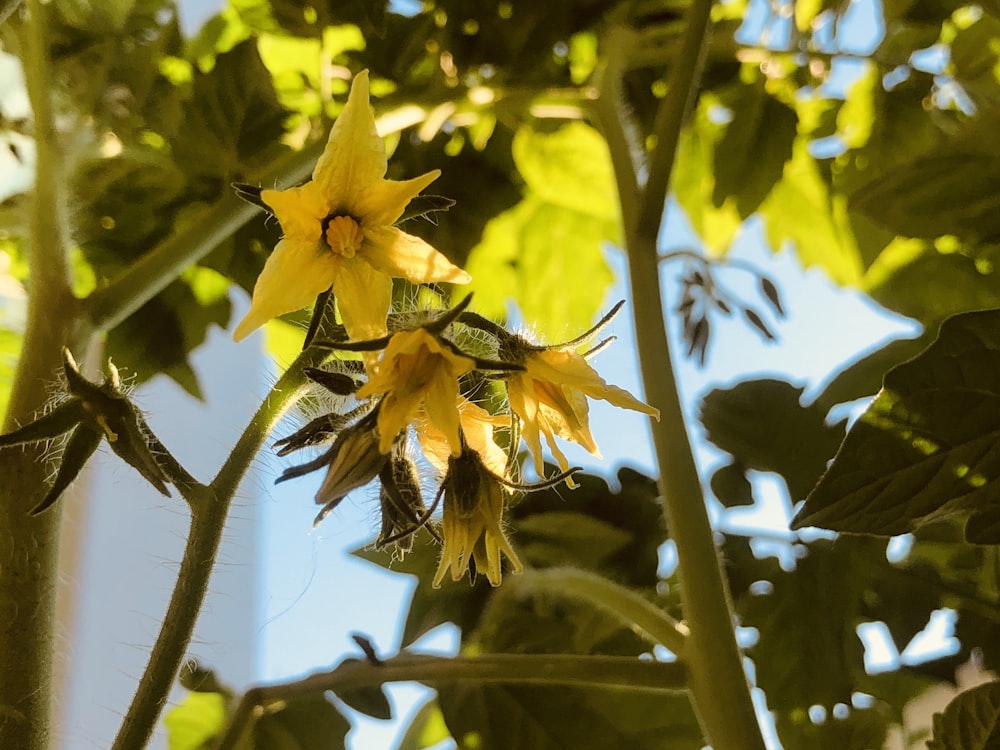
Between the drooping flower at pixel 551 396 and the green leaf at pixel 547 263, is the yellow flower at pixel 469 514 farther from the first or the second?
the green leaf at pixel 547 263

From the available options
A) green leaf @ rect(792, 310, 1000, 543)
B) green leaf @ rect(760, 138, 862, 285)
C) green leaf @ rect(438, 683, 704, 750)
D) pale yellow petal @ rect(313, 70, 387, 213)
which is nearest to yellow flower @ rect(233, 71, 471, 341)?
pale yellow petal @ rect(313, 70, 387, 213)

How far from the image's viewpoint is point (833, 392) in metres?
0.62

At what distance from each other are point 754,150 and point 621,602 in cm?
40

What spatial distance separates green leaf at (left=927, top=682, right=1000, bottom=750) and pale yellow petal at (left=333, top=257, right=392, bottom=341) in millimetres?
293

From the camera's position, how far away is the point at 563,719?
1.62 feet

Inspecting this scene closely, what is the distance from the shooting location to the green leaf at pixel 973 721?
368 mm

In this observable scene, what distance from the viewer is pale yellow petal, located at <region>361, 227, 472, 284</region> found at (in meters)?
0.31

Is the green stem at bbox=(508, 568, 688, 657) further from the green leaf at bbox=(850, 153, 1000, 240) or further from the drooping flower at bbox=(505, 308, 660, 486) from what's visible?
the green leaf at bbox=(850, 153, 1000, 240)

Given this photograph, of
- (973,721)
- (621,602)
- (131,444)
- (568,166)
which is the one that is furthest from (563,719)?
(568,166)

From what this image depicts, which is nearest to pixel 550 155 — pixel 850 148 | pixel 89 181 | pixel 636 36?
pixel 636 36

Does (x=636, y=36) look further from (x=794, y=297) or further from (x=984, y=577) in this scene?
(x=984, y=577)

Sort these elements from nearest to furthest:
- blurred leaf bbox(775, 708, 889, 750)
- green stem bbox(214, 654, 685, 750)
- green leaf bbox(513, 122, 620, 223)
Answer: green stem bbox(214, 654, 685, 750)
blurred leaf bbox(775, 708, 889, 750)
green leaf bbox(513, 122, 620, 223)

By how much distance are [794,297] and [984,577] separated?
344 millimetres

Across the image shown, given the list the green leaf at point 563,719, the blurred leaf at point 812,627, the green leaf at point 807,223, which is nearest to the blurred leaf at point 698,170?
the green leaf at point 807,223
